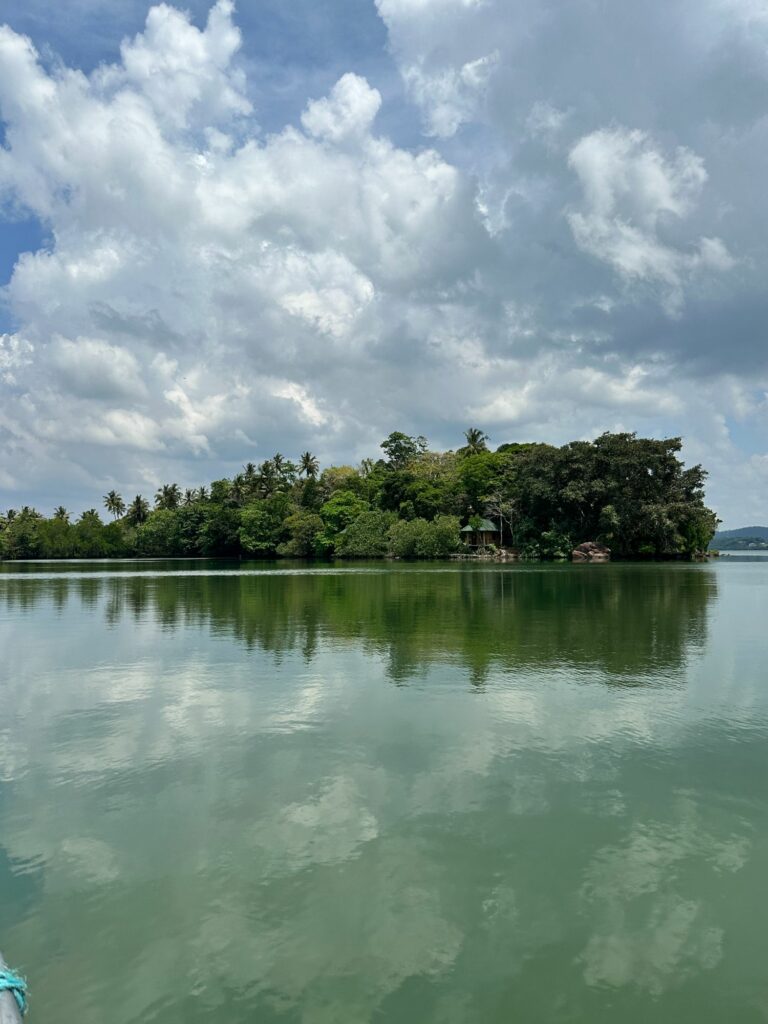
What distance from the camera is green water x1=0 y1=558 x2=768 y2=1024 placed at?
4.08 m

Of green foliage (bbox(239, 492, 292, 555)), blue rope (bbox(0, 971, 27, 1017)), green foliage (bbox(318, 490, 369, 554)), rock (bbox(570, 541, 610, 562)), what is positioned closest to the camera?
blue rope (bbox(0, 971, 27, 1017))

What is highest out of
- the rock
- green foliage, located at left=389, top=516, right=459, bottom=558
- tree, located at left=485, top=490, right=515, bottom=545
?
tree, located at left=485, top=490, right=515, bottom=545

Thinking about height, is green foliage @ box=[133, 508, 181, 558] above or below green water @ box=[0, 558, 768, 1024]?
above

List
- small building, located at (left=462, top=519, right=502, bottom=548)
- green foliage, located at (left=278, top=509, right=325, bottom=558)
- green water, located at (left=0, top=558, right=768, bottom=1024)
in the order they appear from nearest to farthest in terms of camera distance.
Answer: green water, located at (left=0, top=558, right=768, bottom=1024)
small building, located at (left=462, top=519, right=502, bottom=548)
green foliage, located at (left=278, top=509, right=325, bottom=558)

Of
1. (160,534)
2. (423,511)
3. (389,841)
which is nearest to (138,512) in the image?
(160,534)

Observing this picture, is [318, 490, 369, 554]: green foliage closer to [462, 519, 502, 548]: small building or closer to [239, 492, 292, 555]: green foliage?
[239, 492, 292, 555]: green foliage

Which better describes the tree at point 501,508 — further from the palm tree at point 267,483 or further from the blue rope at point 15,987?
the blue rope at point 15,987

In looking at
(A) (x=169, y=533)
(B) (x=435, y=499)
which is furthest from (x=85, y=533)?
(B) (x=435, y=499)

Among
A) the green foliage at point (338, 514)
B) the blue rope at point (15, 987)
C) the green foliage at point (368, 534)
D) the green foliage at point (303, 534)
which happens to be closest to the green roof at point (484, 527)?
the green foliage at point (368, 534)

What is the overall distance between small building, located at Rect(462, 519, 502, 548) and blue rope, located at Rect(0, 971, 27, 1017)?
6614cm

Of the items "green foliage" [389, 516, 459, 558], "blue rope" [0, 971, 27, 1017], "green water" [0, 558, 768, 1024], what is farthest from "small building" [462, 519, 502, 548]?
"blue rope" [0, 971, 27, 1017]

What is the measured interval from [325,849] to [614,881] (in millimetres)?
2153

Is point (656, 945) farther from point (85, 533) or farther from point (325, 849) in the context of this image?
point (85, 533)

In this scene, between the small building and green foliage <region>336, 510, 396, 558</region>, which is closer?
the small building
